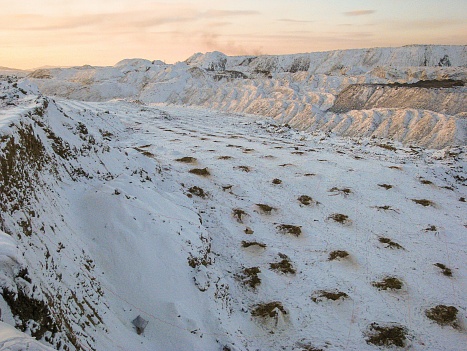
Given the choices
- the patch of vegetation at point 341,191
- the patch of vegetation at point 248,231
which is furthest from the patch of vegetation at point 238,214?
the patch of vegetation at point 341,191

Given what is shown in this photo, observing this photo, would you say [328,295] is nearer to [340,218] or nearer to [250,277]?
[250,277]

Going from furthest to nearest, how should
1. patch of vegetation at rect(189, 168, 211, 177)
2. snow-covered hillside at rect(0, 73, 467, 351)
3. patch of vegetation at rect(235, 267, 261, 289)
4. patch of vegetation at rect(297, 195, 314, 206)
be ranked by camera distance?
1. patch of vegetation at rect(189, 168, 211, 177)
2. patch of vegetation at rect(297, 195, 314, 206)
3. patch of vegetation at rect(235, 267, 261, 289)
4. snow-covered hillside at rect(0, 73, 467, 351)

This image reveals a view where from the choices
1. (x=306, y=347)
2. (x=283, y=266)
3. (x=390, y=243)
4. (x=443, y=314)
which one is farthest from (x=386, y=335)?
(x=390, y=243)

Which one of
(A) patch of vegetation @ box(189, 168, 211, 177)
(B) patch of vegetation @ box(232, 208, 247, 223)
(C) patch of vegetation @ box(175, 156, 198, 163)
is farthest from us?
(C) patch of vegetation @ box(175, 156, 198, 163)

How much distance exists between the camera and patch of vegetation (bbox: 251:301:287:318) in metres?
13.5

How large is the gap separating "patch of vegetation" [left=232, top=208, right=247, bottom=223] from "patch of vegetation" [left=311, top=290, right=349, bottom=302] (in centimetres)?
656

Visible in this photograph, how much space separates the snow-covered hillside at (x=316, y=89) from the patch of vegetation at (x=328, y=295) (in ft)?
152

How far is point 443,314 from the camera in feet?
46.0

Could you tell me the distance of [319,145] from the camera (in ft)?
139

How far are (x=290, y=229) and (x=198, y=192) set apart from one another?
261 inches

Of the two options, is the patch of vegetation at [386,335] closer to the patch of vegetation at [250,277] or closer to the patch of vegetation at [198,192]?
the patch of vegetation at [250,277]

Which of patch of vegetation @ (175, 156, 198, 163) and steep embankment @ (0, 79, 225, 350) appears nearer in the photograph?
steep embankment @ (0, 79, 225, 350)

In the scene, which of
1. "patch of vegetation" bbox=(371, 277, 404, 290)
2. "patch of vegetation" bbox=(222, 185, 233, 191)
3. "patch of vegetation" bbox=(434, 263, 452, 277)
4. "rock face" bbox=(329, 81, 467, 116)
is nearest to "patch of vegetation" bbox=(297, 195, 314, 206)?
"patch of vegetation" bbox=(222, 185, 233, 191)

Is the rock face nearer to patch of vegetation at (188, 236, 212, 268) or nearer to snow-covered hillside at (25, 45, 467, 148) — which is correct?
snow-covered hillside at (25, 45, 467, 148)
